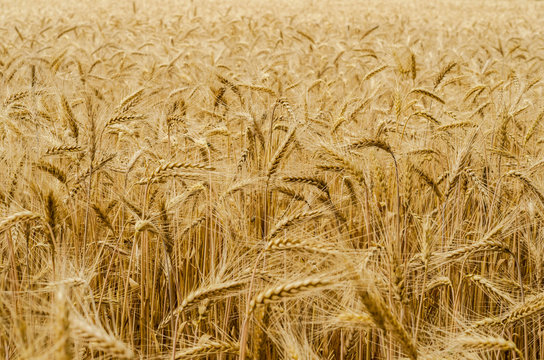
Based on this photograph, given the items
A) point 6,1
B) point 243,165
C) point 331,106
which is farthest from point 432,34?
point 6,1

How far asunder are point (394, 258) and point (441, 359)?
0.30 metres

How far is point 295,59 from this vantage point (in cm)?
626

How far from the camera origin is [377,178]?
67.1 inches

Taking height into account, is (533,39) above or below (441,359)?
above

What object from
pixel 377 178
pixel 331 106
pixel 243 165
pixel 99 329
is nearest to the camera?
pixel 99 329

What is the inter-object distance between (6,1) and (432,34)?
14769mm

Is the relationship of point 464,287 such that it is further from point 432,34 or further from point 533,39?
point 432,34

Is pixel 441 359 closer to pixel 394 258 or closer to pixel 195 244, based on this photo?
pixel 394 258

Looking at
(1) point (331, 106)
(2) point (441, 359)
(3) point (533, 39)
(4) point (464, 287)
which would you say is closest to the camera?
(2) point (441, 359)

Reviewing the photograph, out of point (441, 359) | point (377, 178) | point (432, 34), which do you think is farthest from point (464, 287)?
point (432, 34)

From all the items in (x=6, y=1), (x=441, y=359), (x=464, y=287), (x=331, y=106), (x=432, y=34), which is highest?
(x=6, y=1)

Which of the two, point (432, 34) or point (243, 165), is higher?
point (432, 34)

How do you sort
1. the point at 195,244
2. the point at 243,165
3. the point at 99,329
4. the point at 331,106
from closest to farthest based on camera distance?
the point at 99,329 → the point at 243,165 → the point at 195,244 → the point at 331,106

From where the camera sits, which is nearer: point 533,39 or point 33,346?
point 33,346
